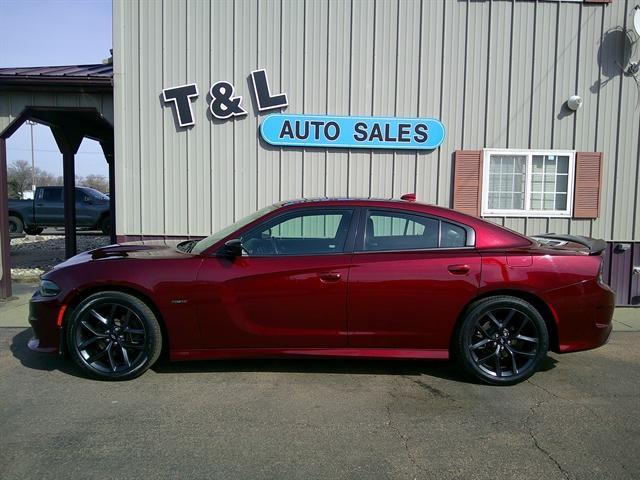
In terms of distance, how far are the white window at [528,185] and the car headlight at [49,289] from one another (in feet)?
18.4

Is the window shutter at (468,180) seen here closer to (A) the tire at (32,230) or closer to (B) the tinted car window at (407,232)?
(B) the tinted car window at (407,232)

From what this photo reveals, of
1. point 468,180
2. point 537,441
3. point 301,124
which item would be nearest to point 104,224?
point 301,124

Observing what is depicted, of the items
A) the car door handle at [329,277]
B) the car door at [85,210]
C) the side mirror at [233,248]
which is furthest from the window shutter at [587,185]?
the car door at [85,210]

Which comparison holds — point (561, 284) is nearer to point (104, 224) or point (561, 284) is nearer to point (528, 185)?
point (528, 185)

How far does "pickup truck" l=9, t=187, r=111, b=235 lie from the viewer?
672 inches

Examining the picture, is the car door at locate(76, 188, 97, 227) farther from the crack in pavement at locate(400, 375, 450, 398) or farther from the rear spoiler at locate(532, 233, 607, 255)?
the rear spoiler at locate(532, 233, 607, 255)

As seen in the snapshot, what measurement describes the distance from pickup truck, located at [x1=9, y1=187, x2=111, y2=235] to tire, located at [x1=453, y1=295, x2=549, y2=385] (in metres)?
15.5

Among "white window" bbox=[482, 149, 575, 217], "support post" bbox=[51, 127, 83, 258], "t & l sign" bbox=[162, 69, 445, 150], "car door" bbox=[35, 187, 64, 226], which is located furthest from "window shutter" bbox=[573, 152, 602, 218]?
"car door" bbox=[35, 187, 64, 226]

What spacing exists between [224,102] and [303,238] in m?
3.62

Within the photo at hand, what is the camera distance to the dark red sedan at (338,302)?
13.1 feet

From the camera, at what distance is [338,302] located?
400 centimetres

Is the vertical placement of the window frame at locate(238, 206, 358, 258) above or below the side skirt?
above

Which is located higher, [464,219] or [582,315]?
[464,219]

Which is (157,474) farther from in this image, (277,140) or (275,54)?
(275,54)
